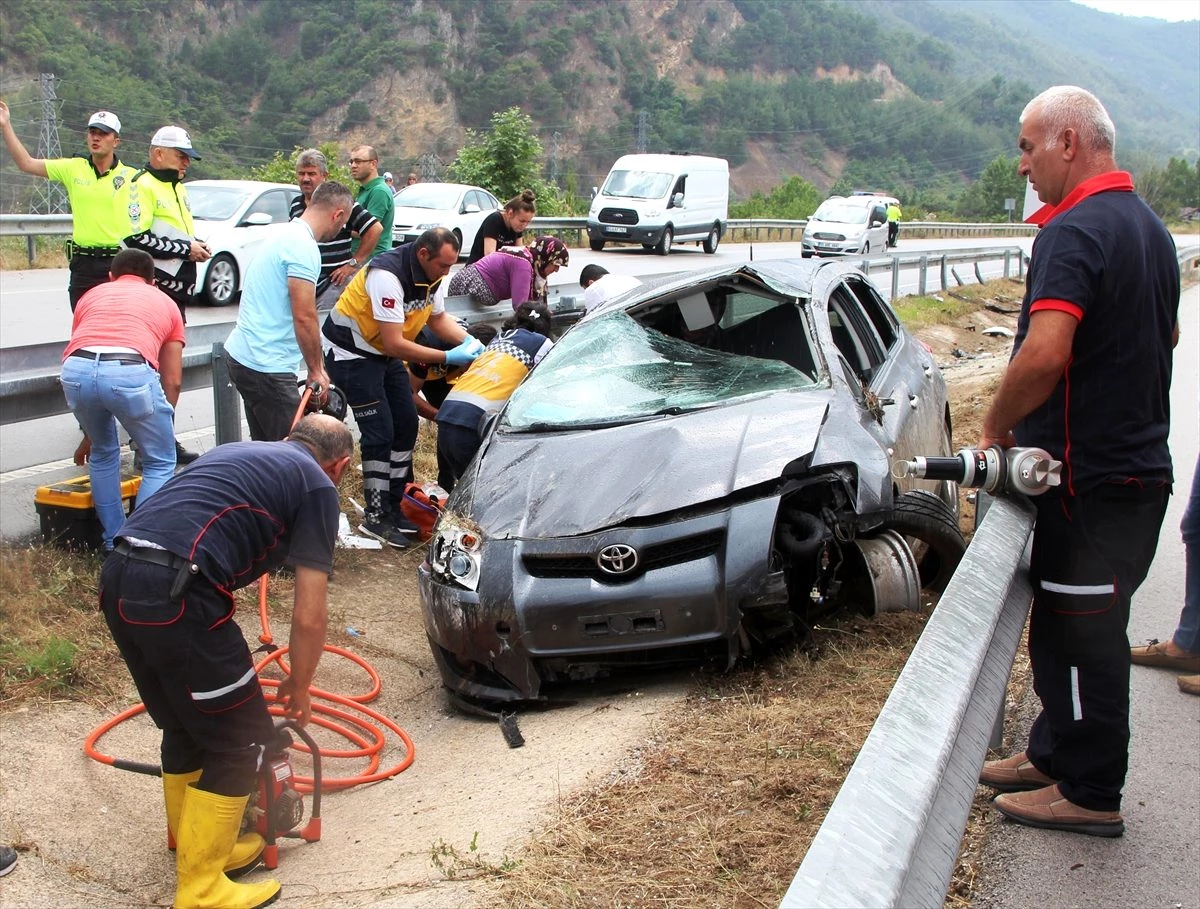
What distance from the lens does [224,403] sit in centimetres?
661

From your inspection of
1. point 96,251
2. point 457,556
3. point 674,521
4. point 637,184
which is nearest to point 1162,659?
point 674,521

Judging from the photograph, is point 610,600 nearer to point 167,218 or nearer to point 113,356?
point 113,356

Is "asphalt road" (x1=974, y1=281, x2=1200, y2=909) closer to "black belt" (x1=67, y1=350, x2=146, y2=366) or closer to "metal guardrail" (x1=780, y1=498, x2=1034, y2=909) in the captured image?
"metal guardrail" (x1=780, y1=498, x2=1034, y2=909)

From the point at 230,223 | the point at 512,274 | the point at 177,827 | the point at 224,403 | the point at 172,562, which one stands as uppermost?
the point at 512,274

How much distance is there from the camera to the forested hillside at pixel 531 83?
68750mm

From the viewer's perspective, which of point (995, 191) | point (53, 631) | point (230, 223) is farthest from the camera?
point (995, 191)

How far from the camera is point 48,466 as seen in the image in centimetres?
762

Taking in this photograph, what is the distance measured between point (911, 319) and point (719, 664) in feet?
45.2

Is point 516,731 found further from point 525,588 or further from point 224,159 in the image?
point 224,159

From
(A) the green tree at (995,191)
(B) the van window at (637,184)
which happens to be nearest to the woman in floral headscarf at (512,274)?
(B) the van window at (637,184)

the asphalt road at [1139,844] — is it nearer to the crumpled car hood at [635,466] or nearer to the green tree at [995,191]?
the crumpled car hood at [635,466]

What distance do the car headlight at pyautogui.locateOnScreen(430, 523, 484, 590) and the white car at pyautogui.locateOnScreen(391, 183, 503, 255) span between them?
16.9 meters

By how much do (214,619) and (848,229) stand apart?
3049 cm

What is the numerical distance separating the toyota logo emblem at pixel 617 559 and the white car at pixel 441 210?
17359 mm
